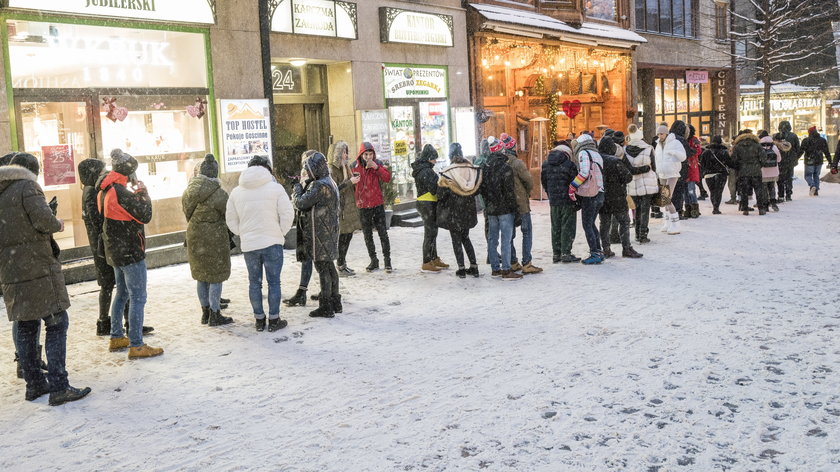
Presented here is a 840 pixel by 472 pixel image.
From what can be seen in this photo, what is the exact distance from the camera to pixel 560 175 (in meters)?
→ 11.0

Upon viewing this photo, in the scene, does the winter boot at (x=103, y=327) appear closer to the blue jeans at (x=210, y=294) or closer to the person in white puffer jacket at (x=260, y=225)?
the blue jeans at (x=210, y=294)

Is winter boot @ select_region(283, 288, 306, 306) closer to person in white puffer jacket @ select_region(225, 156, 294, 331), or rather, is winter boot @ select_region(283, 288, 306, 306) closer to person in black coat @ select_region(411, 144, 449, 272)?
person in white puffer jacket @ select_region(225, 156, 294, 331)

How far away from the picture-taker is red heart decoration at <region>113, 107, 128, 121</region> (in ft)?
39.6

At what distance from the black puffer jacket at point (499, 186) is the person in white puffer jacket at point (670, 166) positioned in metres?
4.47

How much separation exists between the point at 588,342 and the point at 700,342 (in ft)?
3.14

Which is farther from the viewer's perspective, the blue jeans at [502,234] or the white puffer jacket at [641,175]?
the white puffer jacket at [641,175]

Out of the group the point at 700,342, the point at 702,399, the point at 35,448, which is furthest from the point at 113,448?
the point at 700,342

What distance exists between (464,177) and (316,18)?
6593mm

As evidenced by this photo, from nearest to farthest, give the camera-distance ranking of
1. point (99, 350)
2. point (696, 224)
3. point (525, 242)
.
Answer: point (99, 350) < point (525, 242) < point (696, 224)

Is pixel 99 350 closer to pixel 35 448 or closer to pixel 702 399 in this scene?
pixel 35 448

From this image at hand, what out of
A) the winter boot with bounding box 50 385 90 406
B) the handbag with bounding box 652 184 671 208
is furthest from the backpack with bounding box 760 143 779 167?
the winter boot with bounding box 50 385 90 406

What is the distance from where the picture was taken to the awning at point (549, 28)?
63.7ft

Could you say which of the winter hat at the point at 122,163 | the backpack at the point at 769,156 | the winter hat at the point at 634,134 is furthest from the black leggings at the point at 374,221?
the backpack at the point at 769,156

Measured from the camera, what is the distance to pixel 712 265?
10.7 meters
